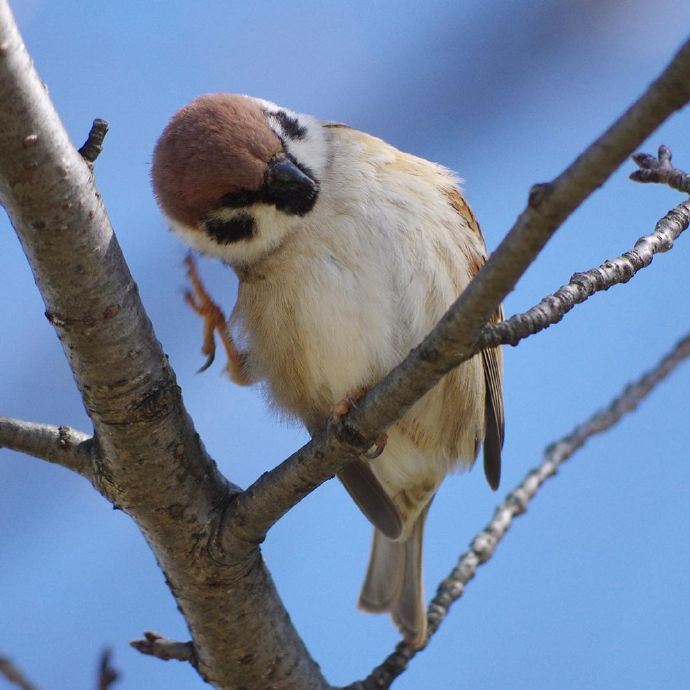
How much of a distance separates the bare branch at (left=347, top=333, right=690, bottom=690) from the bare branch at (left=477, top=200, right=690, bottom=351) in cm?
77

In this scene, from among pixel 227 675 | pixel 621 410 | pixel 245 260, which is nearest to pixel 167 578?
pixel 227 675

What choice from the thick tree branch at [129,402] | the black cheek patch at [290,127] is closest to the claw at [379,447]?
the thick tree branch at [129,402]

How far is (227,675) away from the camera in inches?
101

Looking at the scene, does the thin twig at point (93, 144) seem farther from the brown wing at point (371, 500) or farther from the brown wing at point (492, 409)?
the brown wing at point (371, 500)

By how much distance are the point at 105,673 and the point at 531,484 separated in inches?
64.5

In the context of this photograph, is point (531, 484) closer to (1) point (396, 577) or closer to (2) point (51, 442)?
(1) point (396, 577)

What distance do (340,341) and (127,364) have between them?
865 millimetres

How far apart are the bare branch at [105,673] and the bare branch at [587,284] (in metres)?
0.93

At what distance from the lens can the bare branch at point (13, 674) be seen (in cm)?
164

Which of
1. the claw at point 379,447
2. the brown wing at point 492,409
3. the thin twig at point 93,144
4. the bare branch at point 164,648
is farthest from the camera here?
the brown wing at point 492,409

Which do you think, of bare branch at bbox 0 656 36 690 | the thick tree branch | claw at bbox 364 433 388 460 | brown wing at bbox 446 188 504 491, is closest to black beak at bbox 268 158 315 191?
brown wing at bbox 446 188 504 491

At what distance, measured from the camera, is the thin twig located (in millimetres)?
2006

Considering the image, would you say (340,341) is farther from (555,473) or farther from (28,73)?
(28,73)

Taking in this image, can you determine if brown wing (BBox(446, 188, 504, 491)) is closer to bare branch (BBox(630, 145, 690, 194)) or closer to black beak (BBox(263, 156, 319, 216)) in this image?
black beak (BBox(263, 156, 319, 216))
